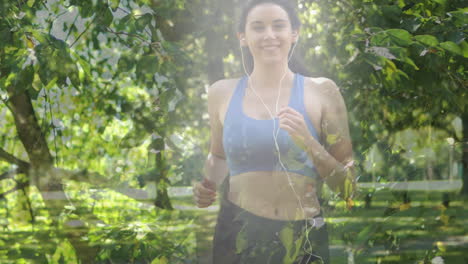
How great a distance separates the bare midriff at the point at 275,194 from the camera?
126 inches

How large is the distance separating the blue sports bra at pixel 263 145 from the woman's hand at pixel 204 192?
0.19m

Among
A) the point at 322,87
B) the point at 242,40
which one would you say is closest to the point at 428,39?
the point at 322,87

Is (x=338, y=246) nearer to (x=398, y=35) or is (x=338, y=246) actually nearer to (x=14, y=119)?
(x=398, y=35)

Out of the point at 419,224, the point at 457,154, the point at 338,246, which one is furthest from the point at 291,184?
the point at 457,154

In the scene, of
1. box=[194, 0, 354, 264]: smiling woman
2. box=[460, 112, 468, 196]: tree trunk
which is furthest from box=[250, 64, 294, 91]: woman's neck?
box=[460, 112, 468, 196]: tree trunk

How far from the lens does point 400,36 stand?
3.33m

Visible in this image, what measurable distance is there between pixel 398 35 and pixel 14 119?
2.05 meters

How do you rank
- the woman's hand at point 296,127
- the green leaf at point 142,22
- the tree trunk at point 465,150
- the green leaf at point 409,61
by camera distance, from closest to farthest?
the woman's hand at point 296,127, the green leaf at point 409,61, the green leaf at point 142,22, the tree trunk at point 465,150

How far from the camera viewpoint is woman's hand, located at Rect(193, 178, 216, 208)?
130 inches

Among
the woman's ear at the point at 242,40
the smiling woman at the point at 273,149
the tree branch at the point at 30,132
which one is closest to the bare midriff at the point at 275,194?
the smiling woman at the point at 273,149

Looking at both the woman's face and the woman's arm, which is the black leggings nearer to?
the woman's arm

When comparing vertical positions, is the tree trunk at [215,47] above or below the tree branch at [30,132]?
above

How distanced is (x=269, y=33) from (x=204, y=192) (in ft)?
2.80

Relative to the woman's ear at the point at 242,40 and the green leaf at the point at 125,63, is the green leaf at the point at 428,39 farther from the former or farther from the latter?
the green leaf at the point at 125,63
